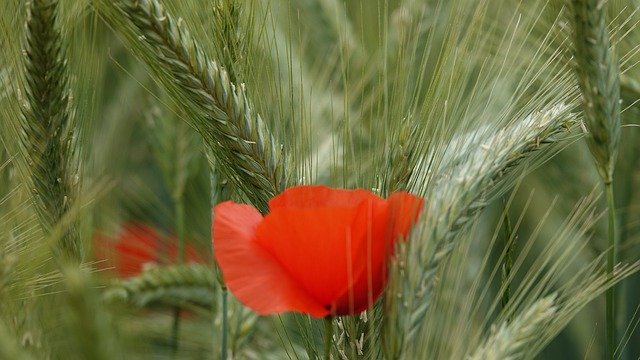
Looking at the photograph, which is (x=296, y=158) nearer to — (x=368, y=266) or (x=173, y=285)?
(x=368, y=266)

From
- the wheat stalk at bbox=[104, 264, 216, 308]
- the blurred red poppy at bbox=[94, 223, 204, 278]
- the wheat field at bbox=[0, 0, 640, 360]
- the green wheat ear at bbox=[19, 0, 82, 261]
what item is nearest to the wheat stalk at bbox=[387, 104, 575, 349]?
the wheat field at bbox=[0, 0, 640, 360]

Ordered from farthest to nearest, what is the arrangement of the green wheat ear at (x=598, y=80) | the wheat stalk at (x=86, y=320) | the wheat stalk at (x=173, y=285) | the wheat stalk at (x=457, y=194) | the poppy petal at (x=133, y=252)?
the poppy petal at (x=133, y=252), the wheat stalk at (x=173, y=285), the green wheat ear at (x=598, y=80), the wheat stalk at (x=457, y=194), the wheat stalk at (x=86, y=320)

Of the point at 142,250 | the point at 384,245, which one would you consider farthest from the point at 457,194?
the point at 142,250

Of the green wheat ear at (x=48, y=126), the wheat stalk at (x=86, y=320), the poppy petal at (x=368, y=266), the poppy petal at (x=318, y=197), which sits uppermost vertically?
the green wheat ear at (x=48, y=126)

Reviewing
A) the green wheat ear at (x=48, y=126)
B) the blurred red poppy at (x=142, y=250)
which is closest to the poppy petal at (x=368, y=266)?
the green wheat ear at (x=48, y=126)

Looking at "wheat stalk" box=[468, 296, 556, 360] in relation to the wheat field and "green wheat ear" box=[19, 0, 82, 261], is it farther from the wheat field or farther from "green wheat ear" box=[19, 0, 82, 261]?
"green wheat ear" box=[19, 0, 82, 261]

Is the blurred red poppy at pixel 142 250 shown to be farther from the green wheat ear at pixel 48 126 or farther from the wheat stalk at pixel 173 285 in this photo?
the green wheat ear at pixel 48 126

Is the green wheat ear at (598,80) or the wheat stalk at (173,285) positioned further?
the wheat stalk at (173,285)
